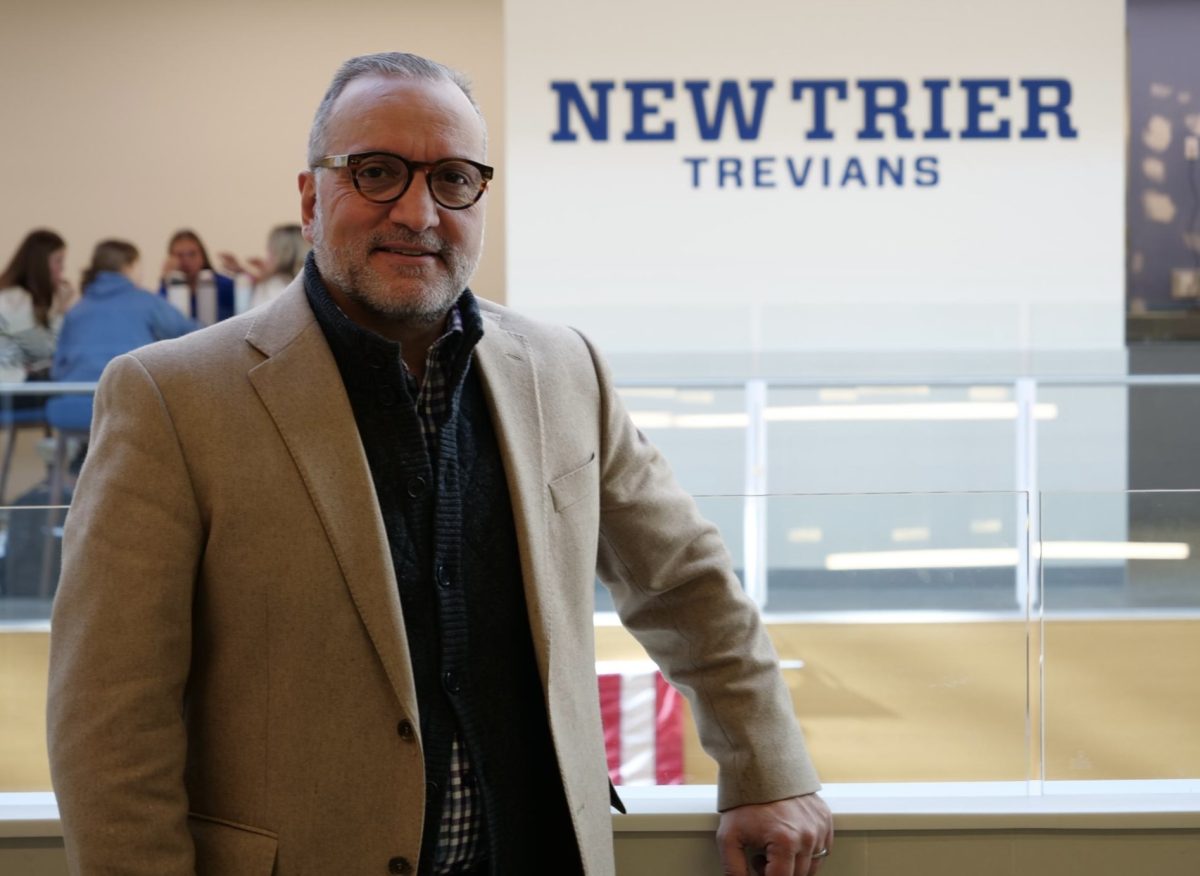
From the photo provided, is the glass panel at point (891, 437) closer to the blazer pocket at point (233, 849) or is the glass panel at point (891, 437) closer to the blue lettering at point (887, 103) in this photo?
the blue lettering at point (887, 103)

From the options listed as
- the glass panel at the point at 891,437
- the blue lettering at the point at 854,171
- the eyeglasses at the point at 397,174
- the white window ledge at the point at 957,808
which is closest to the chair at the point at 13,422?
the glass panel at the point at 891,437

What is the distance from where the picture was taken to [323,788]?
158 centimetres

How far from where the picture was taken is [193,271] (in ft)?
30.0

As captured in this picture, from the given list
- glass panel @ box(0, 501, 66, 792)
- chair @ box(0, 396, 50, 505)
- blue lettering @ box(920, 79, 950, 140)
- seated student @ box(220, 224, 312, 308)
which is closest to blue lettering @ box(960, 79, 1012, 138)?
blue lettering @ box(920, 79, 950, 140)

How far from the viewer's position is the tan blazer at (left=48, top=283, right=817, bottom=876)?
148 cm

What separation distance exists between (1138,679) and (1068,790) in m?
0.25

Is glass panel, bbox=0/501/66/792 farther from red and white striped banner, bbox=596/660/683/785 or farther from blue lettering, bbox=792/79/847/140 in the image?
blue lettering, bbox=792/79/847/140

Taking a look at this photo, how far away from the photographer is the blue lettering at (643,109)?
803 centimetres

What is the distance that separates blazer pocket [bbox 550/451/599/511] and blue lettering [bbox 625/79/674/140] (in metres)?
6.48

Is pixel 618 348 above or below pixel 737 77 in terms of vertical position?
below

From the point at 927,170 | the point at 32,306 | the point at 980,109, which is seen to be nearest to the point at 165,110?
the point at 32,306

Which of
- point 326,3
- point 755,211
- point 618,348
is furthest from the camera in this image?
point 326,3

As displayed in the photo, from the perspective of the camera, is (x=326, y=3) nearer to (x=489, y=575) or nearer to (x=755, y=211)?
(x=755, y=211)

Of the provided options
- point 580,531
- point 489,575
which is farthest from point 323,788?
point 580,531
